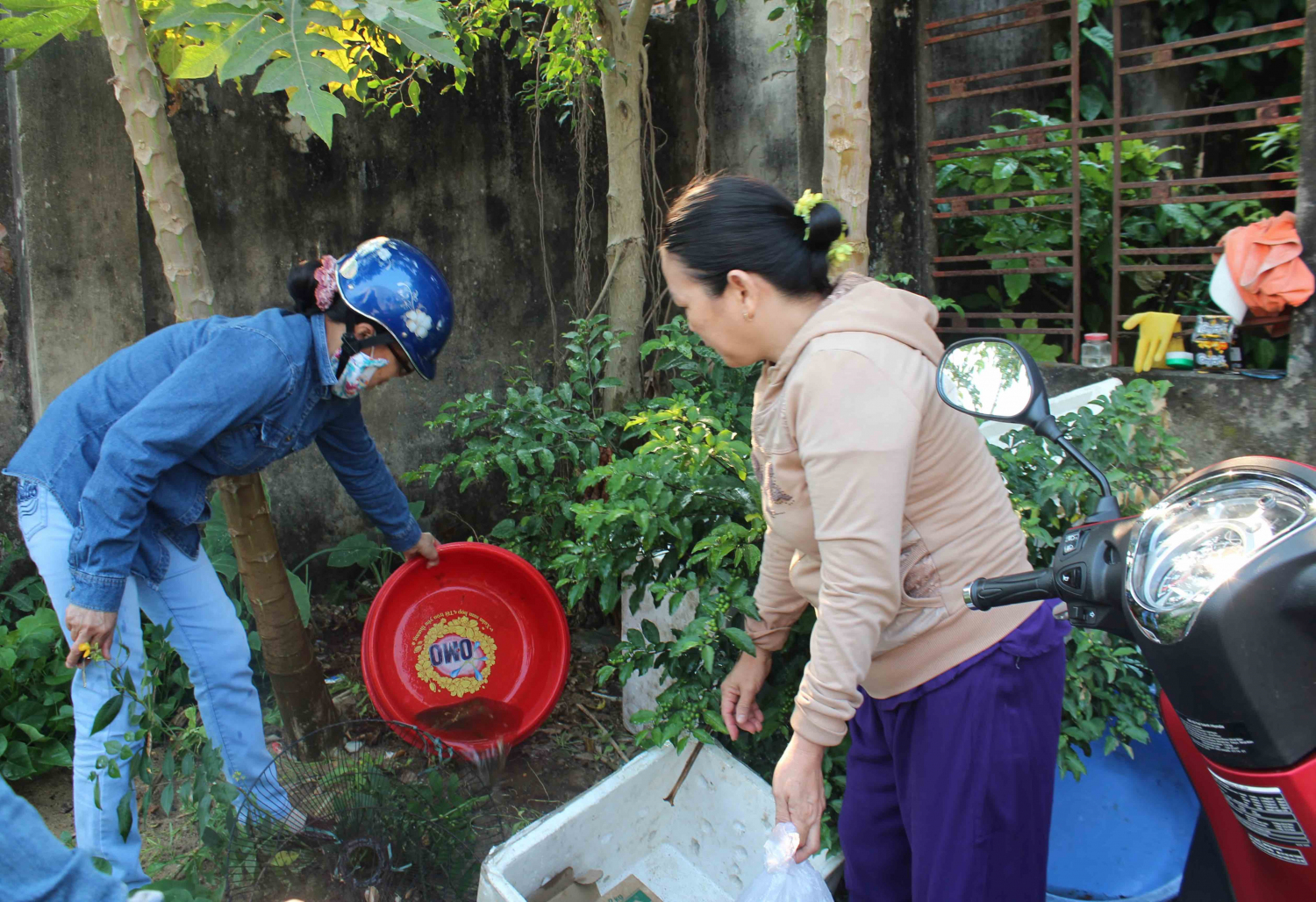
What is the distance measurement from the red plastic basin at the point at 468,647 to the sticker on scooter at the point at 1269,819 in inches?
88.2

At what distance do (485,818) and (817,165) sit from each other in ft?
11.0

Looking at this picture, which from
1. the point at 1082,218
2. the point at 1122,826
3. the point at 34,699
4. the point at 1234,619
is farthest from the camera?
the point at 1082,218

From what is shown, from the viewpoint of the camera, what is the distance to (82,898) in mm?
1073

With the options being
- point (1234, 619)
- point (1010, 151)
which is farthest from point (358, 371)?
point (1010, 151)

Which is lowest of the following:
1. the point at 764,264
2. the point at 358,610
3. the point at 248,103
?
the point at 358,610

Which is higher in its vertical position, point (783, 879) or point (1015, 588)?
point (1015, 588)

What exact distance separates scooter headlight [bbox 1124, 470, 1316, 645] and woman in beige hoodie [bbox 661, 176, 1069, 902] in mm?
345

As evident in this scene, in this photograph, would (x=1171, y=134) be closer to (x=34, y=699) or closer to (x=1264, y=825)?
(x=1264, y=825)

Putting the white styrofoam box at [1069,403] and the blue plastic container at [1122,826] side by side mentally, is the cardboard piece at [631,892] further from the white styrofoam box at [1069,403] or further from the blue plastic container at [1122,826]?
the white styrofoam box at [1069,403]

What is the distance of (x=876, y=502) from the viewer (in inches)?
51.6

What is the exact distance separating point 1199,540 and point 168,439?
204 cm

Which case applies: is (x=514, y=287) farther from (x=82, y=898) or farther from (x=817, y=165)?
(x=82, y=898)

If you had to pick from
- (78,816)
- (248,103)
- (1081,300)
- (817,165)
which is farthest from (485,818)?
(1081,300)

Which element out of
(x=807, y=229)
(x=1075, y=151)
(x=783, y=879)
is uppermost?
(x=1075, y=151)
